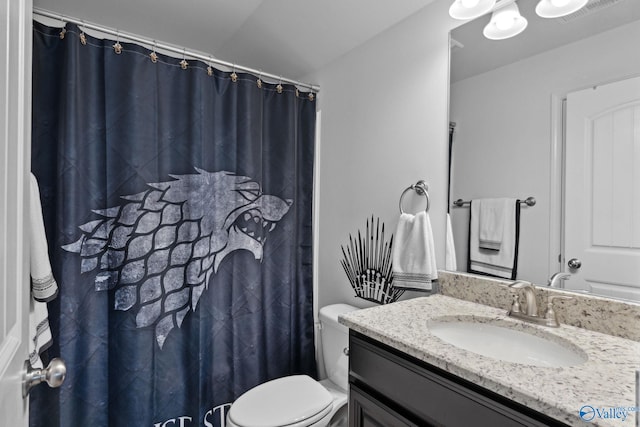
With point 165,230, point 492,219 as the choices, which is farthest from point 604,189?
point 165,230

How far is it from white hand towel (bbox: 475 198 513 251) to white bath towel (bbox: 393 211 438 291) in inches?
7.6

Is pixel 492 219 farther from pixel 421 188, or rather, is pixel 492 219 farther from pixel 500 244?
pixel 421 188

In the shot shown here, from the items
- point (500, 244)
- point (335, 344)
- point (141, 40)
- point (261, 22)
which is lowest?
point (335, 344)

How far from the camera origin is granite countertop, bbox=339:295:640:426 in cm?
58

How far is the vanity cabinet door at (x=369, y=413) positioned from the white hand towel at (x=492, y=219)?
709 mm

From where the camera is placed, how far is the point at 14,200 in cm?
58

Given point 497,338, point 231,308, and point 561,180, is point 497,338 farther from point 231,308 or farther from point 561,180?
point 231,308

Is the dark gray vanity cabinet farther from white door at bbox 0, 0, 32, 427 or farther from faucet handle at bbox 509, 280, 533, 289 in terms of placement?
white door at bbox 0, 0, 32, 427

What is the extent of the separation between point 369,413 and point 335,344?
725mm

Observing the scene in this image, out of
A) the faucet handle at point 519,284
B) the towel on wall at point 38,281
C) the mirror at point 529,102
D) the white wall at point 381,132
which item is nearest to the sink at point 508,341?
the faucet handle at point 519,284

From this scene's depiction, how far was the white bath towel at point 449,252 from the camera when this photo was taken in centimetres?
134

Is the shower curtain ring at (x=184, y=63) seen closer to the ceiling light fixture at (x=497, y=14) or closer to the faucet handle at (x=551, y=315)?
the ceiling light fixture at (x=497, y=14)

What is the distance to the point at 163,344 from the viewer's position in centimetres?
154

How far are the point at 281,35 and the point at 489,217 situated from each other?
59.1 inches
